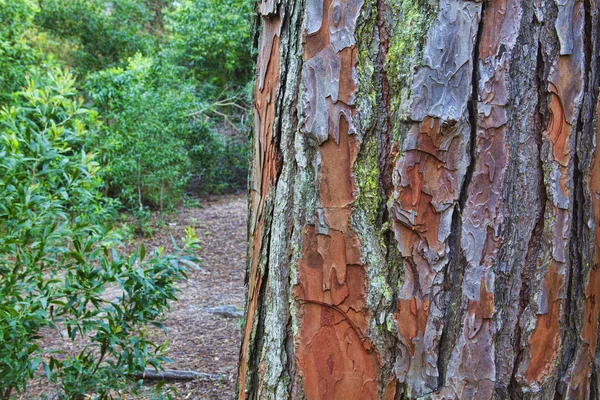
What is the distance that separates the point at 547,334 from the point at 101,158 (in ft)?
23.5

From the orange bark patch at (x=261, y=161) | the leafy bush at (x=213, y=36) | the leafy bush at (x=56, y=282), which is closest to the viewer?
the orange bark patch at (x=261, y=161)

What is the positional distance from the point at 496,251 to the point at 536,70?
1.14ft

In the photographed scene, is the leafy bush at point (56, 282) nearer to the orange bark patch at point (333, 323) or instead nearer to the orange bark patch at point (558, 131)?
the orange bark patch at point (333, 323)

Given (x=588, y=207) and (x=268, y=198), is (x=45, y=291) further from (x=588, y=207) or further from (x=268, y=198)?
(x=588, y=207)

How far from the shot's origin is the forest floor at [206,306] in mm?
3510

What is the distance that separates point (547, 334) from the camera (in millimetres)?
1096

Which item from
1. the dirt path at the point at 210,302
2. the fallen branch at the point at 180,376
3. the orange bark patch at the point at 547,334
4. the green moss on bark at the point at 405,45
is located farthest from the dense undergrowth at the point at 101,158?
the orange bark patch at the point at 547,334

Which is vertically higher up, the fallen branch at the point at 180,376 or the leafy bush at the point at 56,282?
the leafy bush at the point at 56,282

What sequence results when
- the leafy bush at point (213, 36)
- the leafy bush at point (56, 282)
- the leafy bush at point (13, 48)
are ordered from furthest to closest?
1. the leafy bush at point (213, 36)
2. the leafy bush at point (13, 48)
3. the leafy bush at point (56, 282)

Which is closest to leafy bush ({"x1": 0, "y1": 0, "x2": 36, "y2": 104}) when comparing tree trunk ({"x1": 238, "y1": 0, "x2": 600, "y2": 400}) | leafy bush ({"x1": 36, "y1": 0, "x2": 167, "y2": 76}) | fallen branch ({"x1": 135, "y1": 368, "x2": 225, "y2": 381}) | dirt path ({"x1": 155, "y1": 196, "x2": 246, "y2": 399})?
dirt path ({"x1": 155, "y1": 196, "x2": 246, "y2": 399})

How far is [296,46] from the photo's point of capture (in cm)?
114

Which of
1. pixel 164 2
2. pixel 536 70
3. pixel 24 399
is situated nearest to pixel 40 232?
pixel 24 399

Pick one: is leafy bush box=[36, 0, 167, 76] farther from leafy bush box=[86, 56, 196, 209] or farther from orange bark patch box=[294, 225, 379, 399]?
orange bark patch box=[294, 225, 379, 399]

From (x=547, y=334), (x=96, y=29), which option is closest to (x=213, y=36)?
(x=96, y=29)
